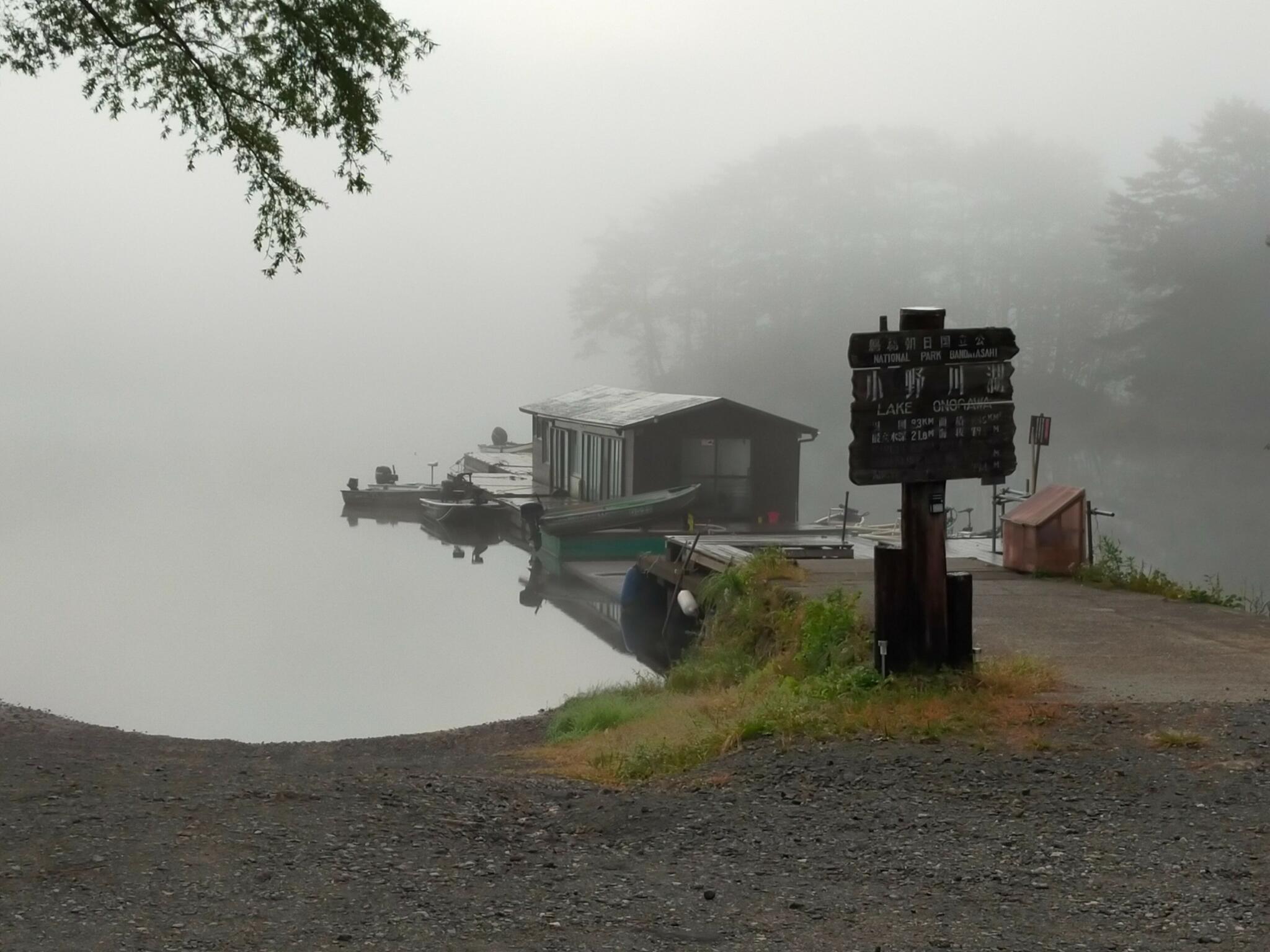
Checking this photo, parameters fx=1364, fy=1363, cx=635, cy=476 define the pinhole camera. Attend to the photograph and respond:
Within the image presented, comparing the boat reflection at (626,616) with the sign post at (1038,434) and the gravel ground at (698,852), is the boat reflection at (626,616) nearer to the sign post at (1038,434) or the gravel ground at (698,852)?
the sign post at (1038,434)

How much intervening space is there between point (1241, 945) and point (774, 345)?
63846 millimetres

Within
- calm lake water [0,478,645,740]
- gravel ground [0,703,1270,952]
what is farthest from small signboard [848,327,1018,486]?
calm lake water [0,478,645,740]

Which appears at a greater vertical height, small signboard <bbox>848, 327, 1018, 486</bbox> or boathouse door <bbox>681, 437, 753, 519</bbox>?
boathouse door <bbox>681, 437, 753, 519</bbox>

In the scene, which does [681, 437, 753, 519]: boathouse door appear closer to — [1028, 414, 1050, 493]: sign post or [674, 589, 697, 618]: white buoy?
[1028, 414, 1050, 493]: sign post

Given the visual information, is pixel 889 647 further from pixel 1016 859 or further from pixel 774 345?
pixel 774 345

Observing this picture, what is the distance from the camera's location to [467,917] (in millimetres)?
5051

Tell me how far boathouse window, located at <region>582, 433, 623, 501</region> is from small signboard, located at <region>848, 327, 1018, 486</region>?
2408 cm

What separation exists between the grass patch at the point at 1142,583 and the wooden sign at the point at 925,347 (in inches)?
202

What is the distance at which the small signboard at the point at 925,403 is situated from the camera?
8594mm

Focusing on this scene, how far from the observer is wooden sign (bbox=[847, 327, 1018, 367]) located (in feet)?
28.2

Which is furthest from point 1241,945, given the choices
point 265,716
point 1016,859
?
point 265,716

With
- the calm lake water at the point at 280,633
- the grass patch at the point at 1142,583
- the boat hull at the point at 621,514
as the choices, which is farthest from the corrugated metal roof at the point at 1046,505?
the boat hull at the point at 621,514

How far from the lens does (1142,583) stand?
13070mm

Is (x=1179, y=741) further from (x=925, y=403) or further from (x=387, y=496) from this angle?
(x=387, y=496)
